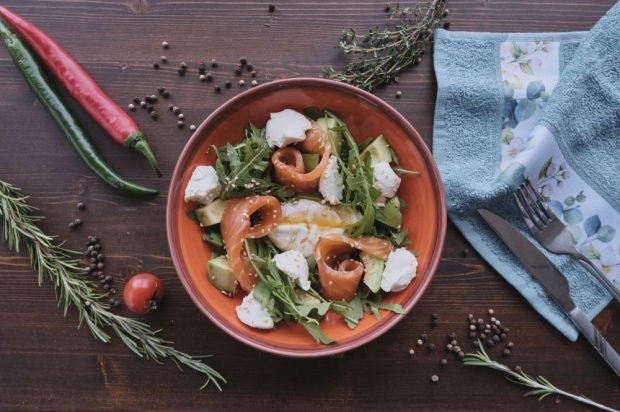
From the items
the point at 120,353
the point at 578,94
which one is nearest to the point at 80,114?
the point at 120,353

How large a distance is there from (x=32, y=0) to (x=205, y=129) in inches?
39.2

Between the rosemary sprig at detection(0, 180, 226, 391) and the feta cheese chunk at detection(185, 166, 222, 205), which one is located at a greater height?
the feta cheese chunk at detection(185, 166, 222, 205)

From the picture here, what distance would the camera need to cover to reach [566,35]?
216 cm

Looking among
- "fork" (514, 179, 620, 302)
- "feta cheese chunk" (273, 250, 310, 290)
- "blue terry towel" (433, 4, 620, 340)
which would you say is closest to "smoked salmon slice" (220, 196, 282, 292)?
"feta cheese chunk" (273, 250, 310, 290)

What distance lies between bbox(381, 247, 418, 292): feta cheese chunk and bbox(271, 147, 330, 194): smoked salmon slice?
38cm

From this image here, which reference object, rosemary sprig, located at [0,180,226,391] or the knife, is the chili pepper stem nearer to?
rosemary sprig, located at [0,180,226,391]

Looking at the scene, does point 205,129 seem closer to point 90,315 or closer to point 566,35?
point 90,315

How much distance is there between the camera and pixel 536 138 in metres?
2.07

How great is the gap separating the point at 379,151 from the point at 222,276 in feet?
2.31

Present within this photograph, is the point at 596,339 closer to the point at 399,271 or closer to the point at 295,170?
the point at 399,271

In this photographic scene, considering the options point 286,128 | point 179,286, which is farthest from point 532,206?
point 179,286

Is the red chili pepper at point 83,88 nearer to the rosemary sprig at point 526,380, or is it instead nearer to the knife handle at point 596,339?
the rosemary sprig at point 526,380

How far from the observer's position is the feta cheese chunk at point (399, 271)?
180 cm

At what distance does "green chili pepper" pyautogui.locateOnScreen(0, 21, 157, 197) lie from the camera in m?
2.05
